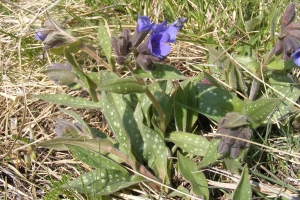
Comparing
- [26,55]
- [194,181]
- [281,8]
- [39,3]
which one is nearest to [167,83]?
[194,181]

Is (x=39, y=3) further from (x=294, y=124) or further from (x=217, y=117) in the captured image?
(x=294, y=124)

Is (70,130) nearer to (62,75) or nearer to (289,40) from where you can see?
(62,75)

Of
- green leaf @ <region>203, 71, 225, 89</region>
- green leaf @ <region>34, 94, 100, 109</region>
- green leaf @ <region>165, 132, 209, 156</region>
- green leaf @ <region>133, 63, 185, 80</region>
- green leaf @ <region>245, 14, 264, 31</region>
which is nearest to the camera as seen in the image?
green leaf @ <region>133, 63, 185, 80</region>

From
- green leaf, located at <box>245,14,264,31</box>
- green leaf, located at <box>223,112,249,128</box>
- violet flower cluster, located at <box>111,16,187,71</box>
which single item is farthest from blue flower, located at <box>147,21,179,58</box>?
green leaf, located at <box>245,14,264,31</box>

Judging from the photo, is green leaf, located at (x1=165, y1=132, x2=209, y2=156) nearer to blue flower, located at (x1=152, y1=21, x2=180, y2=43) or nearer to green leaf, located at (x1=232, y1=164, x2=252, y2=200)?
green leaf, located at (x1=232, y1=164, x2=252, y2=200)

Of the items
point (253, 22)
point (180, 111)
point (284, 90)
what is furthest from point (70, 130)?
Result: point (253, 22)

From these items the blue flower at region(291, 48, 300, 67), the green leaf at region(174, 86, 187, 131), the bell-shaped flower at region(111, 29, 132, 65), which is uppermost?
the bell-shaped flower at region(111, 29, 132, 65)
